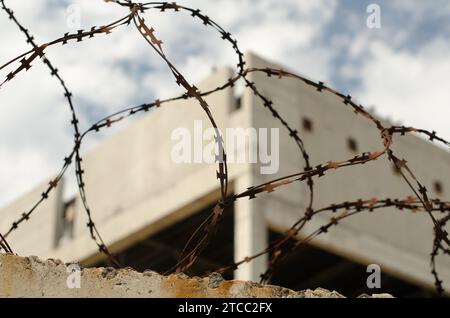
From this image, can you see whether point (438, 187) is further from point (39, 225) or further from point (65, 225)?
point (39, 225)

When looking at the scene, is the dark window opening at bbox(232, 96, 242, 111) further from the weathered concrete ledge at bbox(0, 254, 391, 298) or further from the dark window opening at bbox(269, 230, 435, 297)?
the weathered concrete ledge at bbox(0, 254, 391, 298)

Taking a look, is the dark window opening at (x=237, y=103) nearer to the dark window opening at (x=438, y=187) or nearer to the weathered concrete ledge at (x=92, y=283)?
the dark window opening at (x=438, y=187)

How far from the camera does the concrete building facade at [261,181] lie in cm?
1678

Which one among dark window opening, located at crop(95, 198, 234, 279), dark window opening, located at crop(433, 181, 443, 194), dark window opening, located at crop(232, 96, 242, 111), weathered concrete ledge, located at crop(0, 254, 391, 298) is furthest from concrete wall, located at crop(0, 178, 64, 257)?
weathered concrete ledge, located at crop(0, 254, 391, 298)

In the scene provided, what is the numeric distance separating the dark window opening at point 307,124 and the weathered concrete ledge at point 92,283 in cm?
1505

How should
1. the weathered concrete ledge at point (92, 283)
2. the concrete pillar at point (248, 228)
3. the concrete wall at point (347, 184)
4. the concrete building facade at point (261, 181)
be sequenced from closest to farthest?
the weathered concrete ledge at point (92, 283), the concrete pillar at point (248, 228), the concrete building facade at point (261, 181), the concrete wall at point (347, 184)

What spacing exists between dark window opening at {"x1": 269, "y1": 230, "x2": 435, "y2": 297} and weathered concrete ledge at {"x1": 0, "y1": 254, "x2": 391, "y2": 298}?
1690cm

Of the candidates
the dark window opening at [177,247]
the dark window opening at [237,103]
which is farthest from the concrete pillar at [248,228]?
the dark window opening at [177,247]

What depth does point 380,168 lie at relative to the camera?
19.2m

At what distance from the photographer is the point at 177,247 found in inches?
827

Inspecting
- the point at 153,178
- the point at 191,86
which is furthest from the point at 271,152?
the point at 191,86

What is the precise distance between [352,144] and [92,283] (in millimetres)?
16404

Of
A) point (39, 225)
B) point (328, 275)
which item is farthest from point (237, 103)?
point (39, 225)

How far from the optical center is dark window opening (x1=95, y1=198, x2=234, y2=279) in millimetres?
19297
